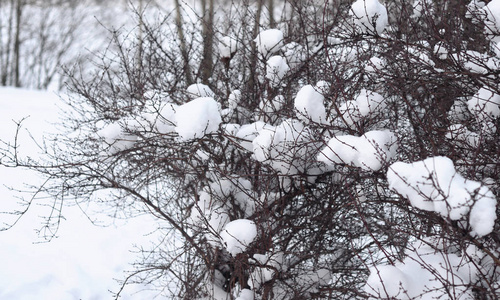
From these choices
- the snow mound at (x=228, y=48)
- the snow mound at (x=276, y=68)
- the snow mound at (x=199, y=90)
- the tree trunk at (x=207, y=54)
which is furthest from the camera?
the tree trunk at (x=207, y=54)

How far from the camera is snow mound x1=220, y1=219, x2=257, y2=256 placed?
14.4ft

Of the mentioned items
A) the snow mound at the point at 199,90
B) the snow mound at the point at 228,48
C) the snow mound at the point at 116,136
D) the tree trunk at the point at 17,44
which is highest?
the tree trunk at the point at 17,44

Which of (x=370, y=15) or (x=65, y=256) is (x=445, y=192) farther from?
(x=65, y=256)

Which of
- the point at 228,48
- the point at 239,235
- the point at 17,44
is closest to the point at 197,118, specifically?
the point at 239,235

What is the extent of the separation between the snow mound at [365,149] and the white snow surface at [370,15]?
0.95 meters

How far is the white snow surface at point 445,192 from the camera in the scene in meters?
2.69

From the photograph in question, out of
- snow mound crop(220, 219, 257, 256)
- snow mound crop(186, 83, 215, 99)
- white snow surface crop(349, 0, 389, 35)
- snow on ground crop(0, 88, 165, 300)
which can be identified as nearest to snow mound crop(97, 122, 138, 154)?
snow mound crop(186, 83, 215, 99)

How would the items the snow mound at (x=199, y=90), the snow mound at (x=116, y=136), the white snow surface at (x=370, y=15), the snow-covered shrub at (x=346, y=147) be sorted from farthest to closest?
the snow mound at (x=199, y=90) → the snow mound at (x=116, y=136) → the white snow surface at (x=370, y=15) → the snow-covered shrub at (x=346, y=147)

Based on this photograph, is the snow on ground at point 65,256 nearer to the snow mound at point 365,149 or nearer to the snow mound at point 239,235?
the snow mound at point 239,235

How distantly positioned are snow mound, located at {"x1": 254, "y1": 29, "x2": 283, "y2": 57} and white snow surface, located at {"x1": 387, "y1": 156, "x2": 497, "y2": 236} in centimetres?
226

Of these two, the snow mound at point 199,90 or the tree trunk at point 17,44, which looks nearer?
the snow mound at point 199,90

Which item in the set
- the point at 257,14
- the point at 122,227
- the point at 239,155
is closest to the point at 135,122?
the point at 239,155

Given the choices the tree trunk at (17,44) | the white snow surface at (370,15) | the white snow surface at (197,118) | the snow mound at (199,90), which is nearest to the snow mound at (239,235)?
the white snow surface at (197,118)

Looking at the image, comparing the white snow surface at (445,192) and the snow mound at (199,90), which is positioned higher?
the snow mound at (199,90)
